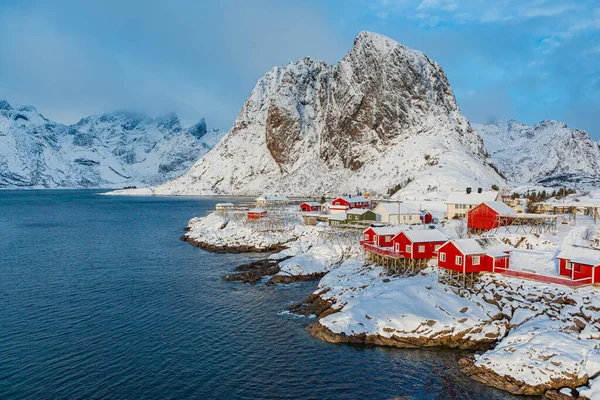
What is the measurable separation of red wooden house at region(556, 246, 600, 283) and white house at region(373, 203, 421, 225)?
30.8 meters

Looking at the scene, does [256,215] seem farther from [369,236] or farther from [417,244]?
[417,244]

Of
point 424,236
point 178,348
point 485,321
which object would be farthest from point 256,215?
point 485,321

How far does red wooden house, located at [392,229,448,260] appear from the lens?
1630 inches

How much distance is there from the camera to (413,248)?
41.3m

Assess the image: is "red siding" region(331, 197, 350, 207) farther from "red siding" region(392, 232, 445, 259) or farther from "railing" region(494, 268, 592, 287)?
"railing" region(494, 268, 592, 287)

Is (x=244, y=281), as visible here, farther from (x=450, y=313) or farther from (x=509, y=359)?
A: (x=509, y=359)

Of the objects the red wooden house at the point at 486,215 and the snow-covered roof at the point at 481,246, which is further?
the red wooden house at the point at 486,215

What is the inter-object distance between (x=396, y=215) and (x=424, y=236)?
22.5 m

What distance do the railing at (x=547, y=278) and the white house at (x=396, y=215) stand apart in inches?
1138

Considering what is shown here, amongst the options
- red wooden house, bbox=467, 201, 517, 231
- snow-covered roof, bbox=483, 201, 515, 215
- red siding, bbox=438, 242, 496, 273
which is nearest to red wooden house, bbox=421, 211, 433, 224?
red wooden house, bbox=467, 201, 517, 231

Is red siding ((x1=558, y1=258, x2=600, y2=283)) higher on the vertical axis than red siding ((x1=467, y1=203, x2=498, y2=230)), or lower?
lower

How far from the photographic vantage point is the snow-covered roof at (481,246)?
36.2m

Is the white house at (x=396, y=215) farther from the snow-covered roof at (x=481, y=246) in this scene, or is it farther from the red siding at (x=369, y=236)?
the snow-covered roof at (x=481, y=246)

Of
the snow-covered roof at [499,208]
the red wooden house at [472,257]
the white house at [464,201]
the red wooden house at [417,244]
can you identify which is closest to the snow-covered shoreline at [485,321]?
the red wooden house at [472,257]
